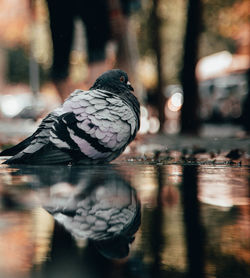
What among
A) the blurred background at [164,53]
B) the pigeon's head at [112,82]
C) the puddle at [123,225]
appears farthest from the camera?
the blurred background at [164,53]

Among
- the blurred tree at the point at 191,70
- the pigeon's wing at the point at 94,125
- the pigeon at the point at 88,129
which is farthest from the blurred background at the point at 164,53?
the pigeon's wing at the point at 94,125

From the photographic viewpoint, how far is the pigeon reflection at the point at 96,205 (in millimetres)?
3723

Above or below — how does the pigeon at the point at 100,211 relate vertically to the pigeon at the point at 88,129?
below

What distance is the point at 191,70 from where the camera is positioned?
17875mm

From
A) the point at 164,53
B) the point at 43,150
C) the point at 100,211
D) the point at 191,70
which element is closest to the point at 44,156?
the point at 43,150

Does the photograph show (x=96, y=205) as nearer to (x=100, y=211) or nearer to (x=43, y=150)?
(x=100, y=211)

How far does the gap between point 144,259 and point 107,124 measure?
12.8 ft

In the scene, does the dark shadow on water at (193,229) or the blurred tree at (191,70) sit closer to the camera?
the dark shadow on water at (193,229)

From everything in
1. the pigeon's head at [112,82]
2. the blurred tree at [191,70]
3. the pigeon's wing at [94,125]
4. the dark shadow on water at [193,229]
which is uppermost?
the blurred tree at [191,70]

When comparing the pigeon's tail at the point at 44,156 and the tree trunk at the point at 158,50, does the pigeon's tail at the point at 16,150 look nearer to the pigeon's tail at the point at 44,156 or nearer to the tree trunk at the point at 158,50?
the pigeon's tail at the point at 44,156

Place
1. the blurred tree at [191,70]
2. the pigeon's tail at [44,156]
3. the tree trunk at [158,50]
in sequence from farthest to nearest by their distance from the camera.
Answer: the tree trunk at [158,50]
the blurred tree at [191,70]
the pigeon's tail at [44,156]

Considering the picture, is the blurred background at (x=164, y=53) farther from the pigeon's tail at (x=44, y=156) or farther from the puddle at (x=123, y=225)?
the puddle at (x=123, y=225)

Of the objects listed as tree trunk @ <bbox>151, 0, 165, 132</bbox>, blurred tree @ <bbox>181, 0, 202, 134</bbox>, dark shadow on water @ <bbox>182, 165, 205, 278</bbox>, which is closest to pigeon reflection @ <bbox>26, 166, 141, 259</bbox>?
dark shadow on water @ <bbox>182, 165, 205, 278</bbox>

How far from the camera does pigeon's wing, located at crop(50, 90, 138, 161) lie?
7.02 meters
